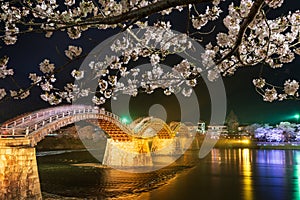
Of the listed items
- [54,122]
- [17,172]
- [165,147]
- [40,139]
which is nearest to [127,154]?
[54,122]

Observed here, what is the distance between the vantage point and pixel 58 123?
926 inches

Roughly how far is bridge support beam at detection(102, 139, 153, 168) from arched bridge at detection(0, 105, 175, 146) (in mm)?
703

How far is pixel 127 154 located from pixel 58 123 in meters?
12.9

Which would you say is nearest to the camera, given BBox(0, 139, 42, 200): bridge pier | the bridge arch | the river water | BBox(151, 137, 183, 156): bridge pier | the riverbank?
BBox(0, 139, 42, 200): bridge pier

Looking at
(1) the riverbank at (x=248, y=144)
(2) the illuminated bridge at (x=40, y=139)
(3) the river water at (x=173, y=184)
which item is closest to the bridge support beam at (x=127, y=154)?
(2) the illuminated bridge at (x=40, y=139)

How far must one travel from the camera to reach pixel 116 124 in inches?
1262

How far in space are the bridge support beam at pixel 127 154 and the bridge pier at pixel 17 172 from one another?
18.1 metres

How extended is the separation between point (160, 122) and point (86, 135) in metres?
32.2

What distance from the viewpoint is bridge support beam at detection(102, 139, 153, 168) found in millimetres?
34281

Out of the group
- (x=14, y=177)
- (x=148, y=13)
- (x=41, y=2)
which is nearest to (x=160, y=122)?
(x=14, y=177)

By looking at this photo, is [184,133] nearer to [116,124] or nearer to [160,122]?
[160,122]

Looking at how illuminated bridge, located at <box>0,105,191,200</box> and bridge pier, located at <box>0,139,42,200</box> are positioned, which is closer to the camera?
bridge pier, located at <box>0,139,42,200</box>

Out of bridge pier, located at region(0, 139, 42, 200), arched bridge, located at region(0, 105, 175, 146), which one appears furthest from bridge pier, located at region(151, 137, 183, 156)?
bridge pier, located at region(0, 139, 42, 200)

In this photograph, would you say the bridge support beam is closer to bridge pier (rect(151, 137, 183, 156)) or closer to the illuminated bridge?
the illuminated bridge
